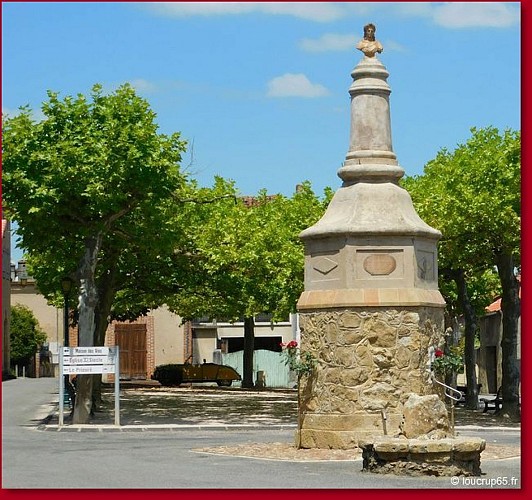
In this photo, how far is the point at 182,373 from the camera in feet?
205

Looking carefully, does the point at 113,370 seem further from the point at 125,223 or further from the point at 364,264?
the point at 364,264

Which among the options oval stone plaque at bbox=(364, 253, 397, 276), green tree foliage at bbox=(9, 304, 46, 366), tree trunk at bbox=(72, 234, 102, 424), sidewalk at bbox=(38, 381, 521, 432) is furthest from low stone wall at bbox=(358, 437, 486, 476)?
green tree foliage at bbox=(9, 304, 46, 366)

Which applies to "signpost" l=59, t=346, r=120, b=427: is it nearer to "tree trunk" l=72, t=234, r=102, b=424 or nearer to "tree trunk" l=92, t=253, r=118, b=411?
"tree trunk" l=72, t=234, r=102, b=424

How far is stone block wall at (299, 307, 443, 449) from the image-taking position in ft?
70.8

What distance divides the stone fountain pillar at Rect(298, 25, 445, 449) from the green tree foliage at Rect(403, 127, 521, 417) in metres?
9.91

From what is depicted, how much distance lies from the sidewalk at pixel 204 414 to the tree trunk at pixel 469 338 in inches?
26.7

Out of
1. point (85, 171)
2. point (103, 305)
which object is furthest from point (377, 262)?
point (103, 305)

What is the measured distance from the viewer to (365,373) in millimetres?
21719

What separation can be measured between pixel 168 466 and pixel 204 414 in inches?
672

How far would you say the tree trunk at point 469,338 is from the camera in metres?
39.2

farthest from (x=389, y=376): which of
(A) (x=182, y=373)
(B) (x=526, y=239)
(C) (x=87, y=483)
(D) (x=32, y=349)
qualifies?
(D) (x=32, y=349)

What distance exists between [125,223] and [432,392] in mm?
14290

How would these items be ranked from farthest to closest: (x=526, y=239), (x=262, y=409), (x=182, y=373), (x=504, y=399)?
(x=182, y=373) < (x=262, y=409) < (x=504, y=399) < (x=526, y=239)

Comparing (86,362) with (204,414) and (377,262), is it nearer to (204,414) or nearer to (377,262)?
(204,414)
